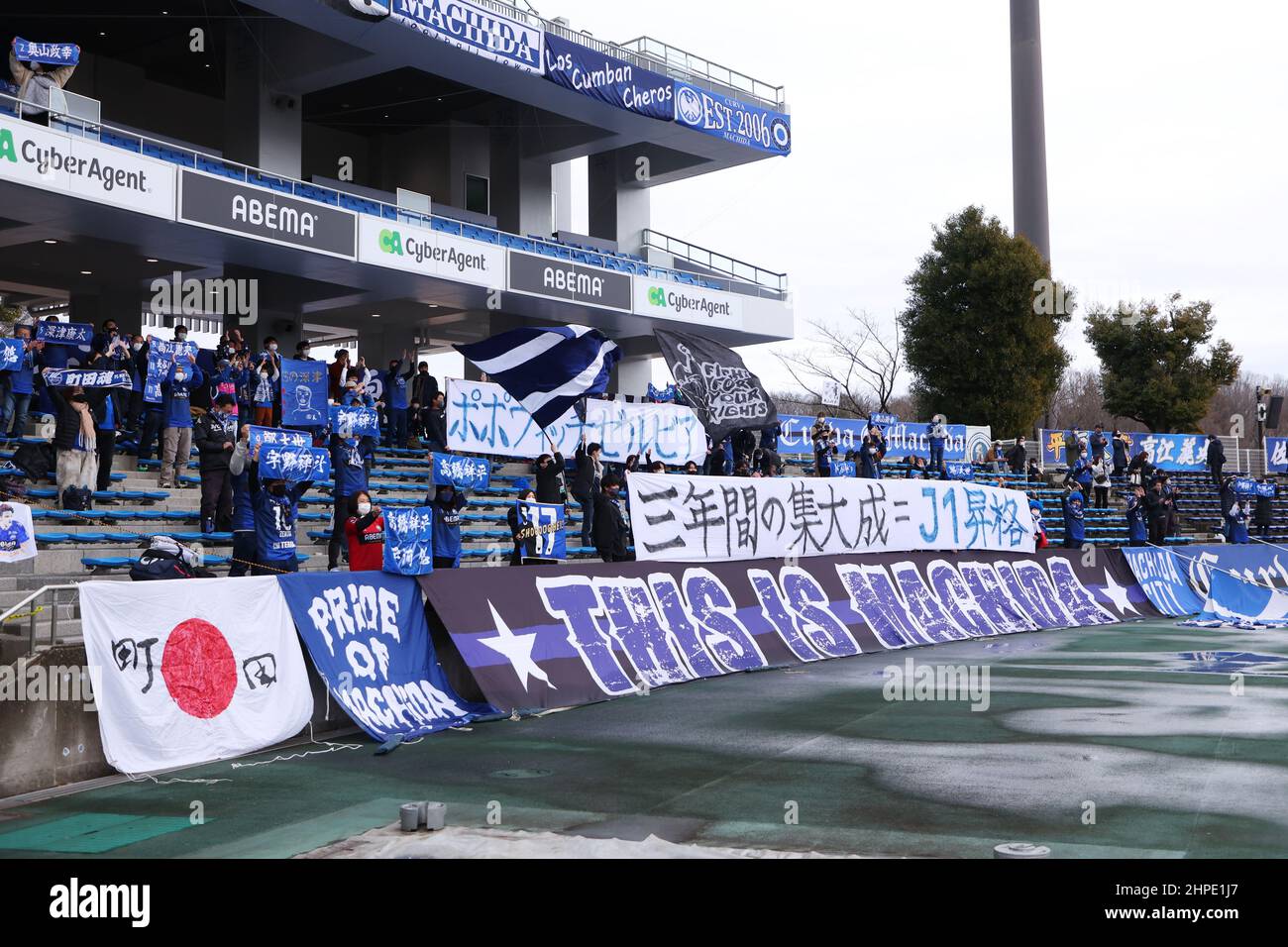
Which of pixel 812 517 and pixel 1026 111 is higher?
pixel 1026 111

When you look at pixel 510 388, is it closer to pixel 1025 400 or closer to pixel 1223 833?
pixel 1223 833

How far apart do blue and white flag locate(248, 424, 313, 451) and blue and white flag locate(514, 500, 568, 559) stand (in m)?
2.74

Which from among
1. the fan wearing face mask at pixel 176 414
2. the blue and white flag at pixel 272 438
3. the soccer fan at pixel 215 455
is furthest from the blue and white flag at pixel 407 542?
the fan wearing face mask at pixel 176 414

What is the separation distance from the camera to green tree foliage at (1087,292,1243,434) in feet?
172

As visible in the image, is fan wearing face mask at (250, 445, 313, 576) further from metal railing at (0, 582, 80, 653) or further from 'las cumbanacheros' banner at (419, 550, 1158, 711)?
metal railing at (0, 582, 80, 653)

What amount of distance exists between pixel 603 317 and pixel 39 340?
23.5 metres

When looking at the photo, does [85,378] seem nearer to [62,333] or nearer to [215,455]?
[215,455]

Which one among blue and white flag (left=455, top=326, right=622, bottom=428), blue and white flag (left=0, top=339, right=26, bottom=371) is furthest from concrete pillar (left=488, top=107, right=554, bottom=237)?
blue and white flag (left=455, top=326, right=622, bottom=428)

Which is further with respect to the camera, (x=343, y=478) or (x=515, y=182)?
(x=515, y=182)

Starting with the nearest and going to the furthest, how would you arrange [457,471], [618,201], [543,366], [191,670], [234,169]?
[191,670] → [457,471] → [543,366] → [234,169] → [618,201]

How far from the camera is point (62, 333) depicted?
1714 centimetres

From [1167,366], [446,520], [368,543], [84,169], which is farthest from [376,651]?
[1167,366]

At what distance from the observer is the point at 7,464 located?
15812mm

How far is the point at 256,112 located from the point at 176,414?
17.4 meters
